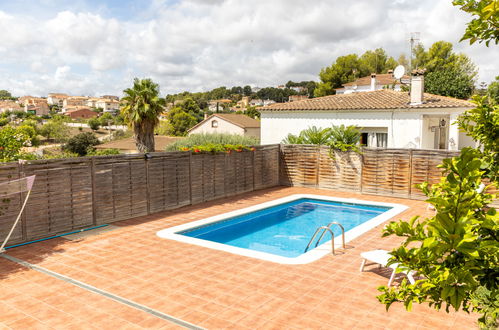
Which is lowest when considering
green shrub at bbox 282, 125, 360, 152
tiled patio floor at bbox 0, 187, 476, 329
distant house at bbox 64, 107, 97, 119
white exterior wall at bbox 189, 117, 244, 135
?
tiled patio floor at bbox 0, 187, 476, 329

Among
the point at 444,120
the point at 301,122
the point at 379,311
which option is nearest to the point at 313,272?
the point at 379,311

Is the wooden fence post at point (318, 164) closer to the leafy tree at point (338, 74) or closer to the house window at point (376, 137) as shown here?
the house window at point (376, 137)

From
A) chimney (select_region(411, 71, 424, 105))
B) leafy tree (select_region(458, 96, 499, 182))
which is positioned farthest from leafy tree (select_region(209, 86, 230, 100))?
leafy tree (select_region(458, 96, 499, 182))

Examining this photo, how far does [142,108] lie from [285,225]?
1844 centimetres

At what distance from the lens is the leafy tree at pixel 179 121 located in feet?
261

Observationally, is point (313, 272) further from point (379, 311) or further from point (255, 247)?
point (255, 247)

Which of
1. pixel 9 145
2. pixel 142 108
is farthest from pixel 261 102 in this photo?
pixel 9 145

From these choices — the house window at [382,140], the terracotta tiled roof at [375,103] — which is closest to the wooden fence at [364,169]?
the house window at [382,140]

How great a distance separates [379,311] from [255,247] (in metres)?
6.05

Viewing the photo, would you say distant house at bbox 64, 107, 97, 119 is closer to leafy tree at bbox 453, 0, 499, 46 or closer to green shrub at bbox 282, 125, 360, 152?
green shrub at bbox 282, 125, 360, 152

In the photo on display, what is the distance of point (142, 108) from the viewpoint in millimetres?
29578

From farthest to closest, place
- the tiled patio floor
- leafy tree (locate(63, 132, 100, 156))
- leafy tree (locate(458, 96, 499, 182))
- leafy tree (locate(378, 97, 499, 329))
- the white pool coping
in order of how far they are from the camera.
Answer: leafy tree (locate(63, 132, 100, 156)), the white pool coping, the tiled patio floor, leafy tree (locate(458, 96, 499, 182)), leafy tree (locate(378, 97, 499, 329))

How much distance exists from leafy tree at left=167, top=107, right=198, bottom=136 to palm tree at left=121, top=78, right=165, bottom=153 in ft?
156

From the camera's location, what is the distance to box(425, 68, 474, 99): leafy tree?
40206mm
